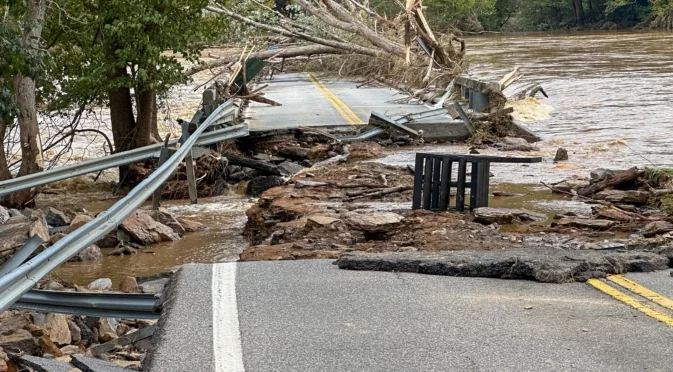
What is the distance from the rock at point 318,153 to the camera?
18.8 m

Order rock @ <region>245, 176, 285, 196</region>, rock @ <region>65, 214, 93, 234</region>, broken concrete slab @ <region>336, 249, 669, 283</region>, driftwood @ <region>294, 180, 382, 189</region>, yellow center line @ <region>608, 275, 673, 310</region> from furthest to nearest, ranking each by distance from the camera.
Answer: rock @ <region>245, 176, 285, 196</region> < driftwood @ <region>294, 180, 382, 189</region> < rock @ <region>65, 214, 93, 234</region> < broken concrete slab @ <region>336, 249, 669, 283</region> < yellow center line @ <region>608, 275, 673, 310</region>

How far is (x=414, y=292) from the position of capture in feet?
24.6

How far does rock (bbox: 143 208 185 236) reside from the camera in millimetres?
14019

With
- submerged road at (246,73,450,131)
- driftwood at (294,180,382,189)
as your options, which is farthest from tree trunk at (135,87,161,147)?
driftwood at (294,180,382,189)

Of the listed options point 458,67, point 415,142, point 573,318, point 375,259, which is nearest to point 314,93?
point 458,67

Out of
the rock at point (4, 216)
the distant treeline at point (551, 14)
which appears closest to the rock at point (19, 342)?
the rock at point (4, 216)

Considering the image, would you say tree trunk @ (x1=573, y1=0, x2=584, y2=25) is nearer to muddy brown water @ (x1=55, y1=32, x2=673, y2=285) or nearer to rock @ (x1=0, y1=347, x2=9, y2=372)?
muddy brown water @ (x1=55, y1=32, x2=673, y2=285)

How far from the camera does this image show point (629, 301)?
7023mm

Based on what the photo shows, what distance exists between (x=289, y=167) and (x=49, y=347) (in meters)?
11.3

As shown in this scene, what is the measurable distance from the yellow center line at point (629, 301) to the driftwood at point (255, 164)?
34.2 ft

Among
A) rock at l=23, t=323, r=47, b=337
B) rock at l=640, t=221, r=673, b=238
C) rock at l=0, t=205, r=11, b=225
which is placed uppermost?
rock at l=23, t=323, r=47, b=337

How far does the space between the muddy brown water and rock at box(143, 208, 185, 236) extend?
237mm

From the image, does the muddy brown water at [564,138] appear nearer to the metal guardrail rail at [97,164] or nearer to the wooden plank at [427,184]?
the wooden plank at [427,184]

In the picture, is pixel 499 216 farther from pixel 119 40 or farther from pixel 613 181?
pixel 119 40
